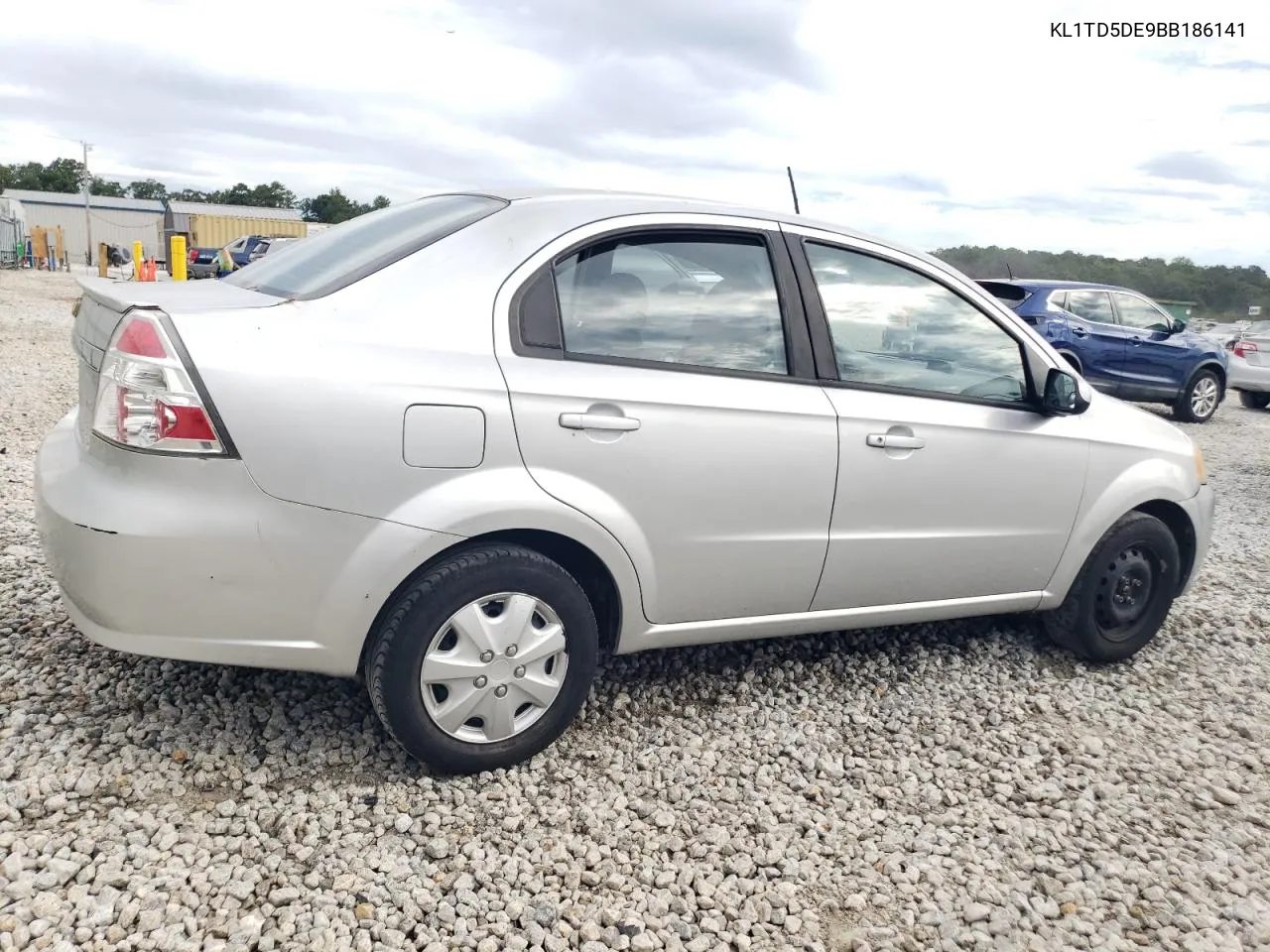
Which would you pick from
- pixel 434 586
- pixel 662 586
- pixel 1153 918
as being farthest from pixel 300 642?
pixel 1153 918

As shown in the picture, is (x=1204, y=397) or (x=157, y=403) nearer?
(x=157, y=403)

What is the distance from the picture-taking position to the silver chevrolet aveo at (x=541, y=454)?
8.10 ft

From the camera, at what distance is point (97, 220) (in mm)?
56312

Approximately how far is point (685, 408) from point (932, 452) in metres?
0.99

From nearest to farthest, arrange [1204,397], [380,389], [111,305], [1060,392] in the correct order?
[380,389]
[111,305]
[1060,392]
[1204,397]

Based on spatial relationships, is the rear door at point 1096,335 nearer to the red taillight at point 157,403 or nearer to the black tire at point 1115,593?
the black tire at point 1115,593

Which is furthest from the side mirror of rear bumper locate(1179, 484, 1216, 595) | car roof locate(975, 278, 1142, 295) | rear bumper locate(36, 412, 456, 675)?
car roof locate(975, 278, 1142, 295)

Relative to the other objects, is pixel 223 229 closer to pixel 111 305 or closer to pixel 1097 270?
pixel 1097 270

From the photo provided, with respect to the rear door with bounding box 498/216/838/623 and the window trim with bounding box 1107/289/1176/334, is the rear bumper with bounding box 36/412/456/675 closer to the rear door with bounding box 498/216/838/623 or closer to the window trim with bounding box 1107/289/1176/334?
the rear door with bounding box 498/216/838/623

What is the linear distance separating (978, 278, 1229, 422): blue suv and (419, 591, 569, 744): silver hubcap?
32.5ft

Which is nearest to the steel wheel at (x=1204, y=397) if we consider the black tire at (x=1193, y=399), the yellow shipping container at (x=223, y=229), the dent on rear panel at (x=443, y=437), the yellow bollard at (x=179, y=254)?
the black tire at (x=1193, y=399)

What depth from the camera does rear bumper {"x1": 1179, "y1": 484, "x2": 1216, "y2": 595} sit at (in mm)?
4133

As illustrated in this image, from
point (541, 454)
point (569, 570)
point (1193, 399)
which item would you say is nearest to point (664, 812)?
point (569, 570)

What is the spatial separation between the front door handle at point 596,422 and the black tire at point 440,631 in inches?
14.7
